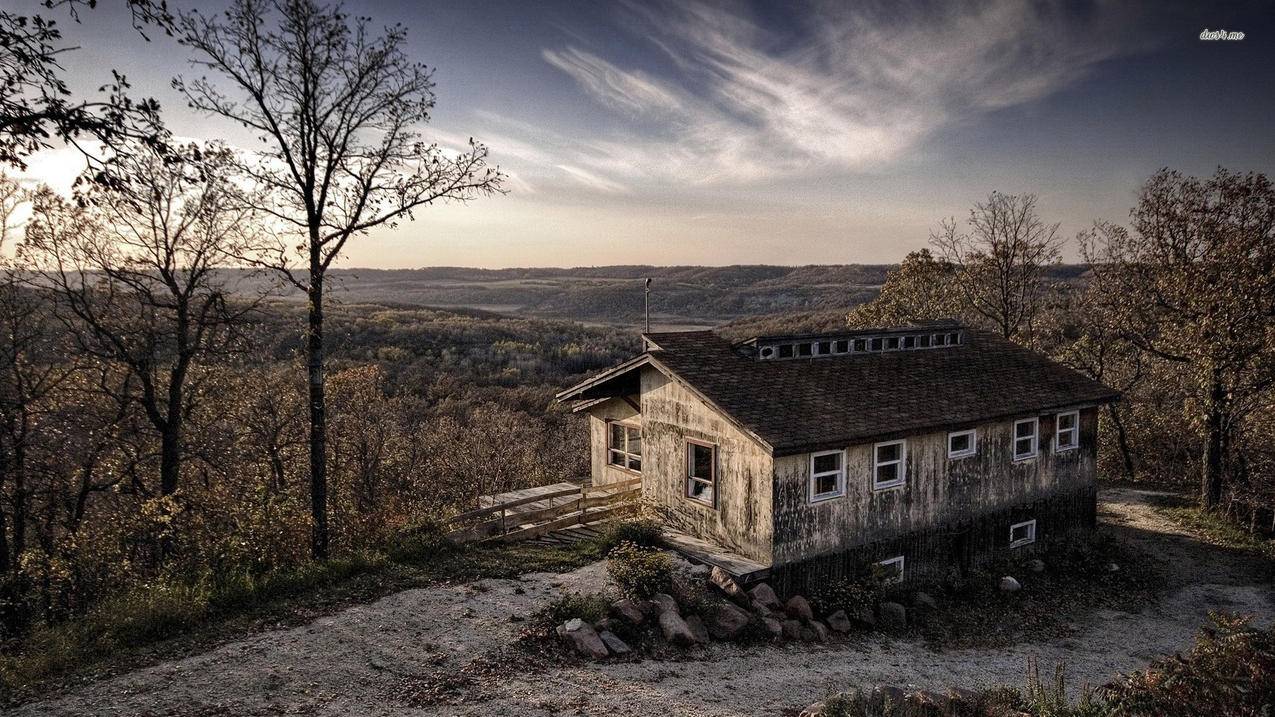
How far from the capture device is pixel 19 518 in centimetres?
1720

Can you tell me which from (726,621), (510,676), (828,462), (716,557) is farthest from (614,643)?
(828,462)

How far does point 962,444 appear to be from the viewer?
720 inches

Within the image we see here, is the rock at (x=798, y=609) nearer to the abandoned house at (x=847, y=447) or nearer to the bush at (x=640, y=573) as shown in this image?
the abandoned house at (x=847, y=447)

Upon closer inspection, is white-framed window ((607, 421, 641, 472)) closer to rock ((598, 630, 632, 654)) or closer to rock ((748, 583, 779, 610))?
rock ((748, 583, 779, 610))

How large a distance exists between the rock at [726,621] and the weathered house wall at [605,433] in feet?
25.4

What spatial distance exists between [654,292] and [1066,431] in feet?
284

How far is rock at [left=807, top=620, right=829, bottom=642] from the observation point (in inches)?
544

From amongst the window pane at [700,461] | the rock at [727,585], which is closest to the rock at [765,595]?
the rock at [727,585]

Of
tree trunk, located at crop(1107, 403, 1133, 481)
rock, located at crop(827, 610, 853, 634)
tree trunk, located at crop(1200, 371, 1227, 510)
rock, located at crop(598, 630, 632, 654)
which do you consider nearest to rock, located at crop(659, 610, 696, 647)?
rock, located at crop(598, 630, 632, 654)

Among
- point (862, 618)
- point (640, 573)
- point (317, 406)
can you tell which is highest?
point (317, 406)

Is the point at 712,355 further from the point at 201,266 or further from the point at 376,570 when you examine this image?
the point at 201,266

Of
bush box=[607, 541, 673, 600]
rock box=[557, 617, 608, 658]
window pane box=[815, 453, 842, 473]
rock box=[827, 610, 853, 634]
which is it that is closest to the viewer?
rock box=[557, 617, 608, 658]

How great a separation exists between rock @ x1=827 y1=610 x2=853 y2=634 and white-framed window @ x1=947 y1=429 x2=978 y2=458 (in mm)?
5732

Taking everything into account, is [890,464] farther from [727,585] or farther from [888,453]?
[727,585]
